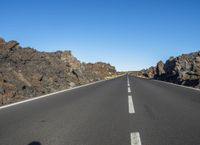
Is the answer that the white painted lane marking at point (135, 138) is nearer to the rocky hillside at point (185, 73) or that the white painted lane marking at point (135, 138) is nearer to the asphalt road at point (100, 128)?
the asphalt road at point (100, 128)

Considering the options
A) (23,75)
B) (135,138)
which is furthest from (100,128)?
(23,75)

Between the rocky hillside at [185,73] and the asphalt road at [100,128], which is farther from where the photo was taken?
the rocky hillside at [185,73]

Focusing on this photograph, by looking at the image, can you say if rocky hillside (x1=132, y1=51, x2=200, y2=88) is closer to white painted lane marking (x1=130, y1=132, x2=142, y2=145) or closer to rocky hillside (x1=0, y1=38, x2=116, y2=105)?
rocky hillside (x1=0, y1=38, x2=116, y2=105)

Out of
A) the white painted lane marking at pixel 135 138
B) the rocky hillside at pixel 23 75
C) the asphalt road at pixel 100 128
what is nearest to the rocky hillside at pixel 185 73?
the rocky hillside at pixel 23 75

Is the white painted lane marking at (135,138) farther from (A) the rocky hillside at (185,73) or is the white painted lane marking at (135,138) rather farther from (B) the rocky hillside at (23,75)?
(A) the rocky hillside at (185,73)

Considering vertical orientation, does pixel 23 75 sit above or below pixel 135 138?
above

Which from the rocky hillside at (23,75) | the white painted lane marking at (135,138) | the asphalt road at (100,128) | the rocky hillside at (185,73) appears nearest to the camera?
the white painted lane marking at (135,138)

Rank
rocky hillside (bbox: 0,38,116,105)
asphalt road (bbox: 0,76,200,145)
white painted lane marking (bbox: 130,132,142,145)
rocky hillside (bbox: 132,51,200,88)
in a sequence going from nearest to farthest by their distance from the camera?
white painted lane marking (bbox: 130,132,142,145) < asphalt road (bbox: 0,76,200,145) < rocky hillside (bbox: 0,38,116,105) < rocky hillside (bbox: 132,51,200,88)

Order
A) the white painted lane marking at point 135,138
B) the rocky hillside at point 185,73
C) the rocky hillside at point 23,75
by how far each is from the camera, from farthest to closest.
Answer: the rocky hillside at point 185,73 < the rocky hillside at point 23,75 < the white painted lane marking at point 135,138

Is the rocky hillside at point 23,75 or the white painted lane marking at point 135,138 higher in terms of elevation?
the rocky hillside at point 23,75

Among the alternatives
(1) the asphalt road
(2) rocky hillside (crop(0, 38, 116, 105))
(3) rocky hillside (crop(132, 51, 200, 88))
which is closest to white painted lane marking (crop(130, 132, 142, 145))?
(1) the asphalt road

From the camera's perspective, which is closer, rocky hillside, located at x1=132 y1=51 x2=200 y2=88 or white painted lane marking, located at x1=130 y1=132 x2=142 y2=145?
white painted lane marking, located at x1=130 y1=132 x2=142 y2=145

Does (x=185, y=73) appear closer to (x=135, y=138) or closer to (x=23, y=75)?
(x=23, y=75)

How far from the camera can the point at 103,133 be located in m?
6.28
